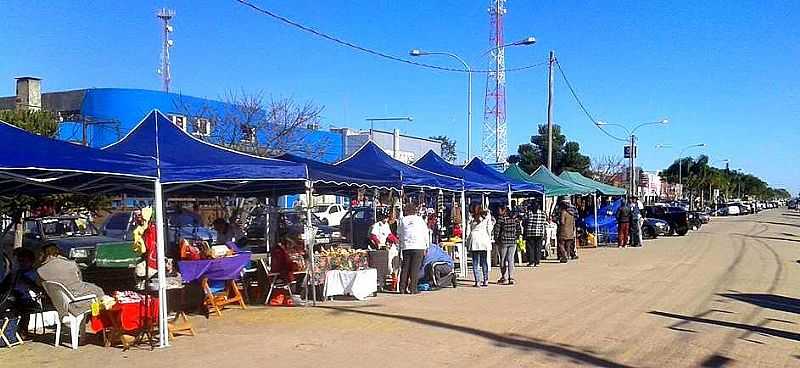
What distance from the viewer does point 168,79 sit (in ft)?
146

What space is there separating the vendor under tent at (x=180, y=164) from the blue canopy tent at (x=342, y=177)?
528mm

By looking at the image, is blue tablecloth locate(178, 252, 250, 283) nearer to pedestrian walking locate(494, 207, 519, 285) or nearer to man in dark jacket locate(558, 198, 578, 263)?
pedestrian walking locate(494, 207, 519, 285)

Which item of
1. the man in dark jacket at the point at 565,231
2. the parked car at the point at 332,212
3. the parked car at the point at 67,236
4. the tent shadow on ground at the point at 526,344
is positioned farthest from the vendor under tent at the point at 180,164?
the parked car at the point at 332,212

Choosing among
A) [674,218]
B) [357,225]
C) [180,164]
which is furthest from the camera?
[674,218]

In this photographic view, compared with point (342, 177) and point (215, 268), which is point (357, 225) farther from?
point (215, 268)

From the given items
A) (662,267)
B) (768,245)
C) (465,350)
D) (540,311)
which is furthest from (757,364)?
(768,245)

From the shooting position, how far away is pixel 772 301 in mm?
13312

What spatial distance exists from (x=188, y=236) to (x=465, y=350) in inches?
505

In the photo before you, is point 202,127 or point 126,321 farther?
point 202,127

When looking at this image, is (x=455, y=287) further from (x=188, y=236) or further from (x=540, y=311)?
(x=188, y=236)

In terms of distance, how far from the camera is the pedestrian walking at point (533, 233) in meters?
19.4

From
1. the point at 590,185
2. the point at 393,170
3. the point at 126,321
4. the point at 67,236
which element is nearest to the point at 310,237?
the point at 126,321

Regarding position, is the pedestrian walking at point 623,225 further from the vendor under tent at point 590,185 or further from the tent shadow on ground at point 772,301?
the tent shadow on ground at point 772,301

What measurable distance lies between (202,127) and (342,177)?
2016 cm
